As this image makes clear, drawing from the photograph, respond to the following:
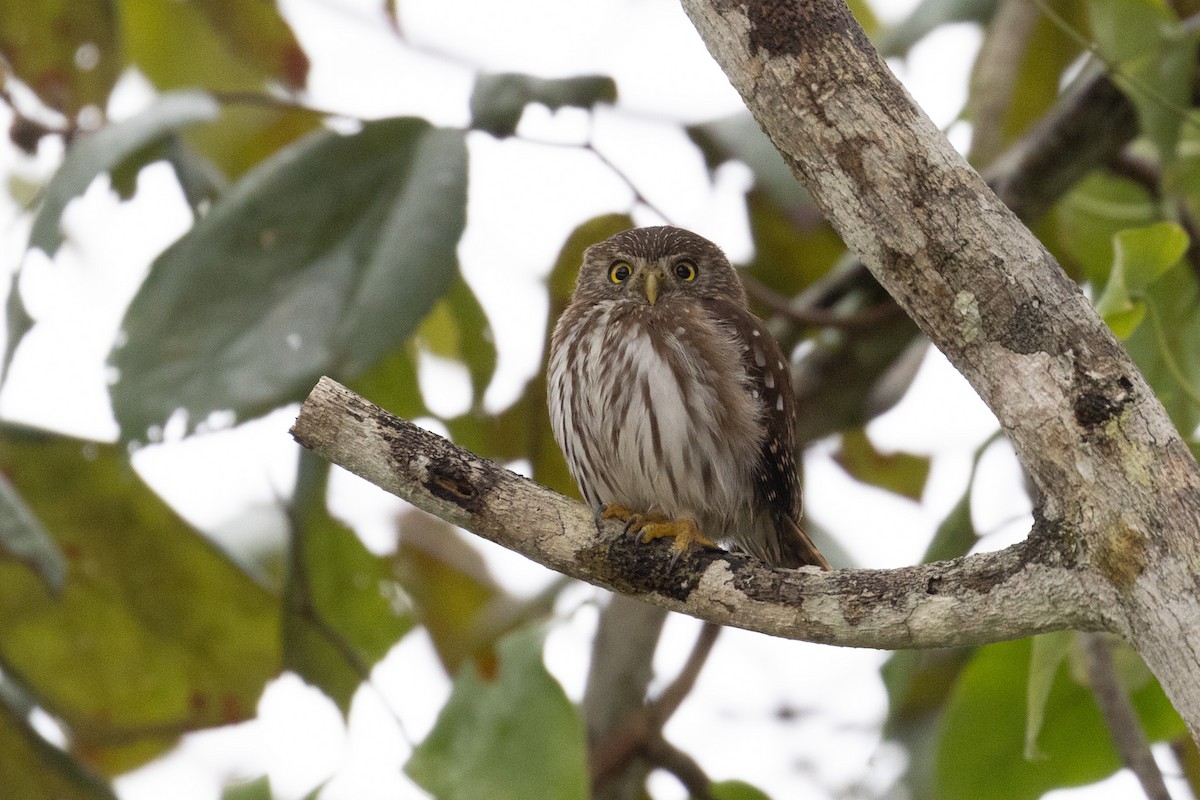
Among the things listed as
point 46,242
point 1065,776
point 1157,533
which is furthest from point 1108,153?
point 46,242

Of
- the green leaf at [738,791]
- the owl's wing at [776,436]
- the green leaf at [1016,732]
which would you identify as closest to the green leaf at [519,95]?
the owl's wing at [776,436]

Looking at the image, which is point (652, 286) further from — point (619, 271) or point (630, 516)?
point (630, 516)

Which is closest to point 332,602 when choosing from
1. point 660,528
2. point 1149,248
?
point 660,528

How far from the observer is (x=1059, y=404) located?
7.30ft

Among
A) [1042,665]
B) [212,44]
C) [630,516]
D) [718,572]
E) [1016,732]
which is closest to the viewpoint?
[718,572]

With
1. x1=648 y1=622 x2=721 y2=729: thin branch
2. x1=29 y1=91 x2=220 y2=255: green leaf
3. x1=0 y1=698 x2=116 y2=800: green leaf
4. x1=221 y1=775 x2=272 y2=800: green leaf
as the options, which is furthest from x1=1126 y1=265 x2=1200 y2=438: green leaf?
x1=0 y1=698 x2=116 y2=800: green leaf

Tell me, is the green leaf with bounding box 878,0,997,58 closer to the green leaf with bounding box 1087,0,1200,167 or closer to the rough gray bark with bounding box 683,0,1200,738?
the green leaf with bounding box 1087,0,1200,167

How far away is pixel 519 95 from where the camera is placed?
13.4 feet

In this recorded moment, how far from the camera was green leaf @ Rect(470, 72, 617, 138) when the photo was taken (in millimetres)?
4000

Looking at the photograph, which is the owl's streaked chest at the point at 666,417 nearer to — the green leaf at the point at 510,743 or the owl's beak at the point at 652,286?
the owl's beak at the point at 652,286

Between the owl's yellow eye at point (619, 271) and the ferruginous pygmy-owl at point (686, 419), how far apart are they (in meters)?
0.13

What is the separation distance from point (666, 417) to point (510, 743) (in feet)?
3.41

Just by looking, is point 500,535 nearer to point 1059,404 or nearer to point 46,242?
point 1059,404

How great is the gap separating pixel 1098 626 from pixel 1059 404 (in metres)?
0.37
